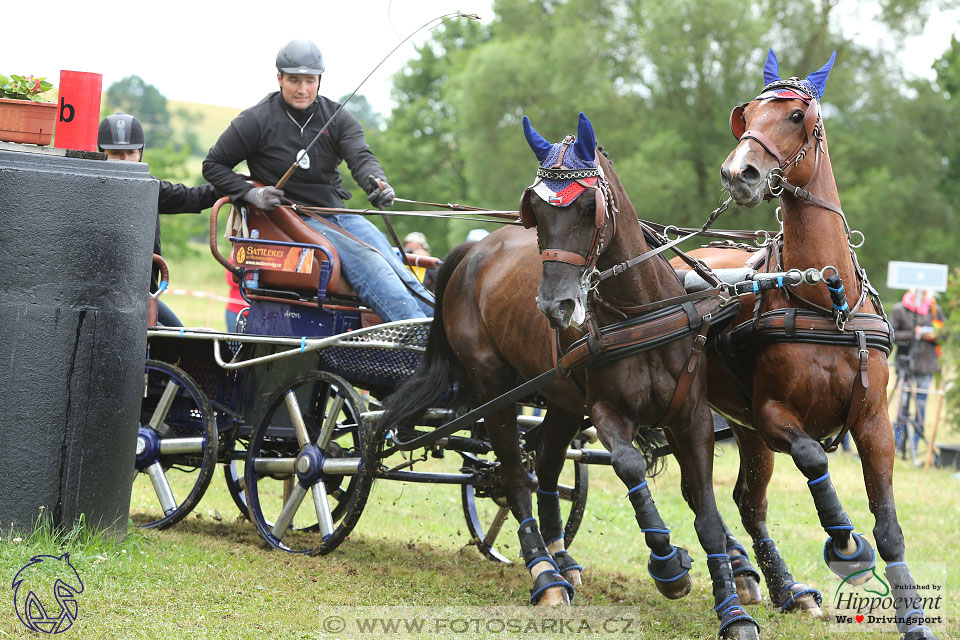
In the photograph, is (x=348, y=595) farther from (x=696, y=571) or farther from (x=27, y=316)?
(x=696, y=571)

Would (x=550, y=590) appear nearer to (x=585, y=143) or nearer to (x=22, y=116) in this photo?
(x=585, y=143)

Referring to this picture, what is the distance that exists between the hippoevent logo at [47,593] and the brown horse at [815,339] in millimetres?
2967

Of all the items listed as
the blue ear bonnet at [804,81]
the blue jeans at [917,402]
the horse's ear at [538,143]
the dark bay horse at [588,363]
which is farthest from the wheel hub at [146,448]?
the blue jeans at [917,402]

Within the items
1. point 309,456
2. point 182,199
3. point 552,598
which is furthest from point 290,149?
point 552,598

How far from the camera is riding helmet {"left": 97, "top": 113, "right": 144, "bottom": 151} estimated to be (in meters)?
6.83

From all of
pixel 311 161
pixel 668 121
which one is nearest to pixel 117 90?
pixel 668 121

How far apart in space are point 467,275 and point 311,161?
1293 millimetres

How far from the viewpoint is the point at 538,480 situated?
599 centimetres

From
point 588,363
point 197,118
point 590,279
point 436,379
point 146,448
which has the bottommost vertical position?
point 146,448

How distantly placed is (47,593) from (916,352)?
11.5 m

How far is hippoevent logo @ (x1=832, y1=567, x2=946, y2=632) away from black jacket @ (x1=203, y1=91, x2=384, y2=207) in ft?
11.2

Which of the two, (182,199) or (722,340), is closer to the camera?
(722,340)

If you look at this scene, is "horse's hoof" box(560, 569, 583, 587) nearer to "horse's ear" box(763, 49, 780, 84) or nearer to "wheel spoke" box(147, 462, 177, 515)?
"wheel spoke" box(147, 462, 177, 515)

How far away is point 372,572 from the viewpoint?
5805 millimetres
